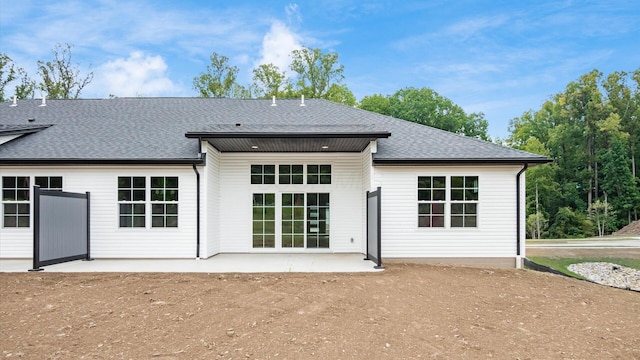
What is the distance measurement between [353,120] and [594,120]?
35.8 metres

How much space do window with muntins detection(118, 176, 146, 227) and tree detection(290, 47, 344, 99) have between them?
84.6 feet

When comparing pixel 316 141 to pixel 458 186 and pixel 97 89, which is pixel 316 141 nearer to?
pixel 458 186

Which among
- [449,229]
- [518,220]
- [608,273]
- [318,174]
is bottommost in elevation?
[608,273]

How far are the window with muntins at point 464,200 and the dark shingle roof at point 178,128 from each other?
2.01 ft

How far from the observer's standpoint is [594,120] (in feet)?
127

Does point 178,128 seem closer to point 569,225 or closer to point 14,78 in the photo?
point 14,78

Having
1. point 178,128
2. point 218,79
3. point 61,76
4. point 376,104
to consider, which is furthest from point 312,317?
point 376,104

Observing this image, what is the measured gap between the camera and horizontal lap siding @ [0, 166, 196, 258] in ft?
35.0

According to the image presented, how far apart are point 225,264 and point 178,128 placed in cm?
484

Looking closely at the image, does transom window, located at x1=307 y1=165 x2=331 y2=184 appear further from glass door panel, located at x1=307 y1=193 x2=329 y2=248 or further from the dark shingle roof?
the dark shingle roof

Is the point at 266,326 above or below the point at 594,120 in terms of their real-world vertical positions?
below

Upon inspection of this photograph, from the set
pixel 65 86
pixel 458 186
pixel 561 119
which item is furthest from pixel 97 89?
pixel 561 119

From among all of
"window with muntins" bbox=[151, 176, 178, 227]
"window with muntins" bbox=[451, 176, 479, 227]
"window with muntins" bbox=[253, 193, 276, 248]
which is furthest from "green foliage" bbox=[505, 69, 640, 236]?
"window with muntins" bbox=[151, 176, 178, 227]

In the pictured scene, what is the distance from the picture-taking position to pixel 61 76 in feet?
94.1
